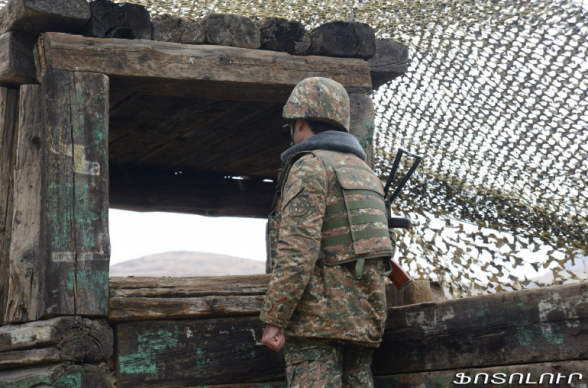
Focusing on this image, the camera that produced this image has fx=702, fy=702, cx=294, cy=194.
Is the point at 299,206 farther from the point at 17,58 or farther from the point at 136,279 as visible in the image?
the point at 17,58

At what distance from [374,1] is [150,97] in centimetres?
183

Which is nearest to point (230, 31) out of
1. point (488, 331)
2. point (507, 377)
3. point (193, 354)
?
point (193, 354)

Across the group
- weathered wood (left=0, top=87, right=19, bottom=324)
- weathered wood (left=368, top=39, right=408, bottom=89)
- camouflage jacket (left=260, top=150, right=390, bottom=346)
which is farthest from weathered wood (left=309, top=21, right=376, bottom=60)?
weathered wood (left=0, top=87, right=19, bottom=324)

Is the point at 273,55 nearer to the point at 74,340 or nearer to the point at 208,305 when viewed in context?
the point at 208,305

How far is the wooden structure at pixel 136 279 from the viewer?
11.7ft

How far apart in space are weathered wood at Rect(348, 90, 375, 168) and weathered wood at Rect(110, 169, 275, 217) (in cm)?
321

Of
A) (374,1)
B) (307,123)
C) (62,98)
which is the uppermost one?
(374,1)

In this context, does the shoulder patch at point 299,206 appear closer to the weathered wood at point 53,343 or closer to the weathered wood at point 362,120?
the weathered wood at point 53,343

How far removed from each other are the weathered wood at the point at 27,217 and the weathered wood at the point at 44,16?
1.15ft

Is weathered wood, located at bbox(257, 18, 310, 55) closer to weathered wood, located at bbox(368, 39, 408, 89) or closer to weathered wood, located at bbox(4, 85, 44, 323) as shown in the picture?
weathered wood, located at bbox(368, 39, 408, 89)

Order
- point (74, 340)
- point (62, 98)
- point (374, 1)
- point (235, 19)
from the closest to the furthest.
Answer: point (74, 340), point (62, 98), point (235, 19), point (374, 1)

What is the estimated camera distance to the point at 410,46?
5.41 meters

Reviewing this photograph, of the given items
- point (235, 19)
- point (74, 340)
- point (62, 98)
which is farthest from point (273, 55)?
point (74, 340)

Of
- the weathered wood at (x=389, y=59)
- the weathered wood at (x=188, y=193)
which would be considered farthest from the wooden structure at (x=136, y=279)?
the weathered wood at (x=188, y=193)
